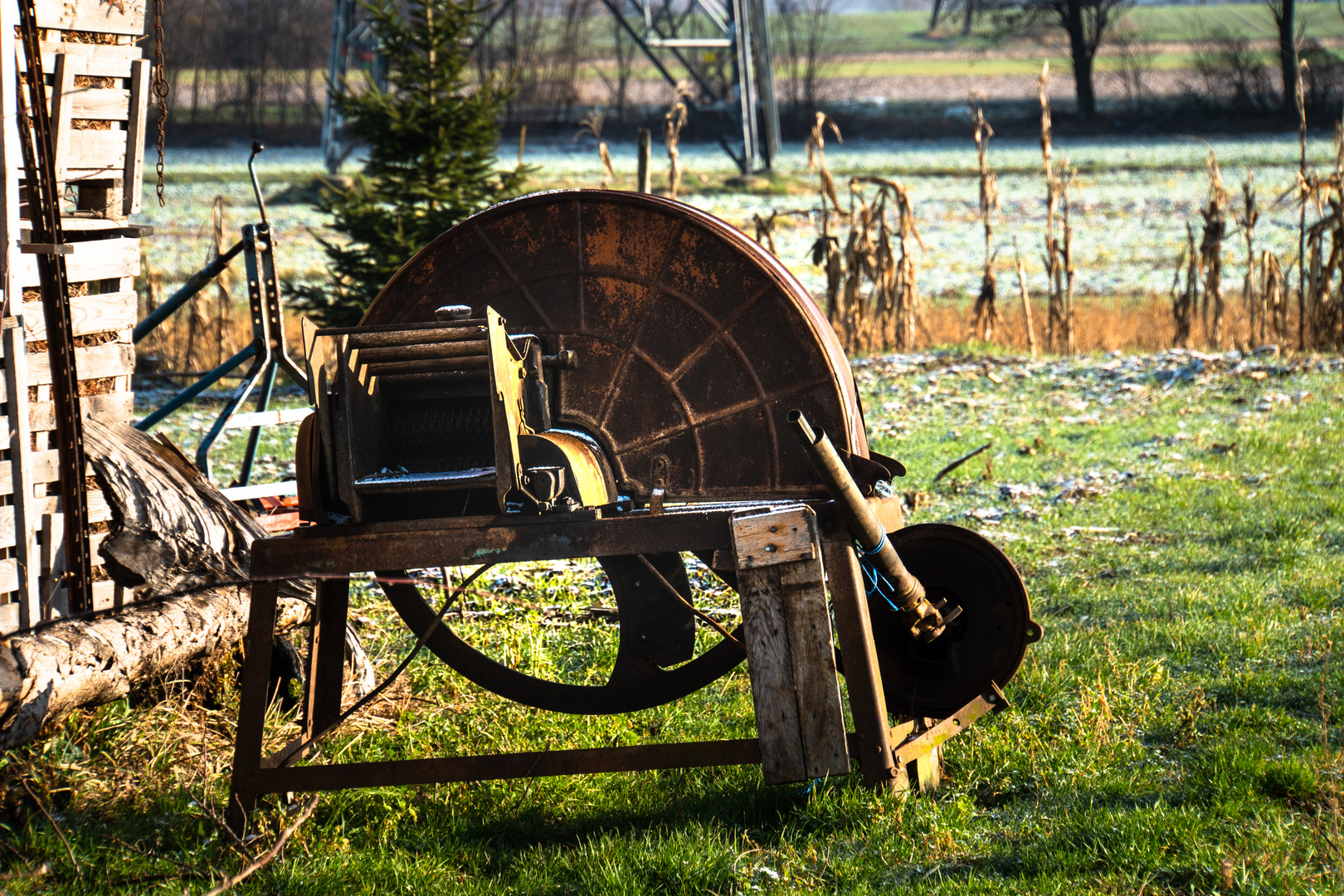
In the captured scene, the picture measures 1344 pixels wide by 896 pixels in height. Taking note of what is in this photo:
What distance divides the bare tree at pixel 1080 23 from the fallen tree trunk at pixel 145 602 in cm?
4513

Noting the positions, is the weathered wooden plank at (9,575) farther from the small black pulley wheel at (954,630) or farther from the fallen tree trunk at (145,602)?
the small black pulley wheel at (954,630)

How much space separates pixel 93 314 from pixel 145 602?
226 cm

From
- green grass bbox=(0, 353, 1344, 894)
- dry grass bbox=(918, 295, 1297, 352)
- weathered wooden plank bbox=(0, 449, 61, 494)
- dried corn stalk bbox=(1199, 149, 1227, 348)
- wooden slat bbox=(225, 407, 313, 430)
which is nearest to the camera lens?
green grass bbox=(0, 353, 1344, 894)

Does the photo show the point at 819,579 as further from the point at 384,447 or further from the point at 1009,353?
the point at 1009,353


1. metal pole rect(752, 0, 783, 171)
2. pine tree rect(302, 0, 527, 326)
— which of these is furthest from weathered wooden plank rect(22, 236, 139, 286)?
metal pole rect(752, 0, 783, 171)

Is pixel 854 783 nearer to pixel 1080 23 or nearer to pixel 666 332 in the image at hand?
pixel 666 332

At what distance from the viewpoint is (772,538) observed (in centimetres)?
411

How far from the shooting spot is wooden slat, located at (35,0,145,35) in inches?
222

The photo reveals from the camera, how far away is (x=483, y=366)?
14.2ft

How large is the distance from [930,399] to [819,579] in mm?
9692

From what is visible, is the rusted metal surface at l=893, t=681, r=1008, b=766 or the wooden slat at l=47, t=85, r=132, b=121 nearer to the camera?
the rusted metal surface at l=893, t=681, r=1008, b=766

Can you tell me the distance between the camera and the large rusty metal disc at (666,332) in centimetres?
457

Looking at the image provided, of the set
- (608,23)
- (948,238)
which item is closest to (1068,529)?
(948,238)

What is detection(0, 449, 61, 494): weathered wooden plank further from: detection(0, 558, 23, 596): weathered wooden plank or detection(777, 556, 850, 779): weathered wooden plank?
detection(777, 556, 850, 779): weathered wooden plank
